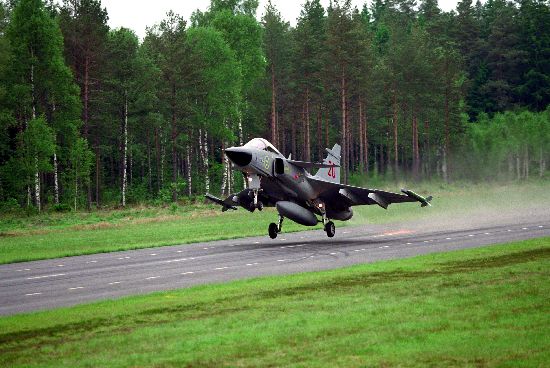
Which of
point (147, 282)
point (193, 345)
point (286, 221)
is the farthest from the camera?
point (286, 221)

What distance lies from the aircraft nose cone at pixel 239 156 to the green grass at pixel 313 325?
8958mm

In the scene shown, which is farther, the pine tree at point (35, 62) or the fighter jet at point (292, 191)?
the pine tree at point (35, 62)

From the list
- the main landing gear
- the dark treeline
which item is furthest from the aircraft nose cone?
the dark treeline

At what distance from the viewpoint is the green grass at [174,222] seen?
117 feet

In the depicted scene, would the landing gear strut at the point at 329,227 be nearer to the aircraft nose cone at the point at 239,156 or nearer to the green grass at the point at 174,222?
the green grass at the point at 174,222

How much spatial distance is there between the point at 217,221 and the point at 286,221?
3.94 metres

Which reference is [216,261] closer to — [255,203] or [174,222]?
[255,203]

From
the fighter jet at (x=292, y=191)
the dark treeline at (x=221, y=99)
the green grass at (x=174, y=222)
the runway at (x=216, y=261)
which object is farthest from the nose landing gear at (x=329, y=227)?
the dark treeline at (x=221, y=99)

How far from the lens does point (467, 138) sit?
93.6 m

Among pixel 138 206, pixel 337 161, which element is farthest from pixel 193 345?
pixel 138 206

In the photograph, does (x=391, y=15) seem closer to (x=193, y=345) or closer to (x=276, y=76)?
(x=276, y=76)

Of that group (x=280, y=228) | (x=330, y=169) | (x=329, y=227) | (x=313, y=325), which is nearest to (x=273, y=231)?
(x=280, y=228)

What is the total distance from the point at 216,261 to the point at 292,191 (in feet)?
20.1

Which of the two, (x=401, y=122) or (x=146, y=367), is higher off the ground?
(x=401, y=122)
